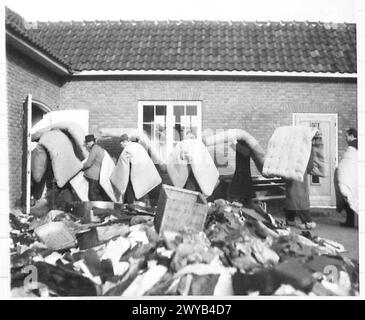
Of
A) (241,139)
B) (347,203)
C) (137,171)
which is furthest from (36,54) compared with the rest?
(347,203)

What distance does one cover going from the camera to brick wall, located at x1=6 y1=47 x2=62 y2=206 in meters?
5.28

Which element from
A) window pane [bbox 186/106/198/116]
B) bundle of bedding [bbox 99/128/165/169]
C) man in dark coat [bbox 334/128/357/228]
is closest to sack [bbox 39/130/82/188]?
bundle of bedding [bbox 99/128/165/169]

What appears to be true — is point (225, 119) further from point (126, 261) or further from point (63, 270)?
point (63, 270)

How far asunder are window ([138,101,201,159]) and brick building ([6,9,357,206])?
1 cm

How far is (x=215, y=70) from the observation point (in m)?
5.77

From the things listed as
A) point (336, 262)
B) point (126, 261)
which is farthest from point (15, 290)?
point (336, 262)

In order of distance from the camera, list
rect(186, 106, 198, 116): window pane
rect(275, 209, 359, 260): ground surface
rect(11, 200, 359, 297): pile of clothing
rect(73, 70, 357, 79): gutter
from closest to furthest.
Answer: rect(11, 200, 359, 297): pile of clothing
rect(275, 209, 359, 260): ground surface
rect(186, 106, 198, 116): window pane
rect(73, 70, 357, 79): gutter

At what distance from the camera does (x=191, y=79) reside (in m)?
5.76

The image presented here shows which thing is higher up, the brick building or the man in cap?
the brick building

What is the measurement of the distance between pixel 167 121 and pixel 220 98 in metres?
0.87

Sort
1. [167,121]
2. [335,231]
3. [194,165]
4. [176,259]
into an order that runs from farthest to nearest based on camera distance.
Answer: [167,121], [194,165], [335,231], [176,259]

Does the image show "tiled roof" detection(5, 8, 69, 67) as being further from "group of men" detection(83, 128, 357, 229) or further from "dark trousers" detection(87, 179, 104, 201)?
"dark trousers" detection(87, 179, 104, 201)

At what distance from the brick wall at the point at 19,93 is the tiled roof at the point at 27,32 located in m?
0.24

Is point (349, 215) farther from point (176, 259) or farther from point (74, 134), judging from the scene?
point (74, 134)
